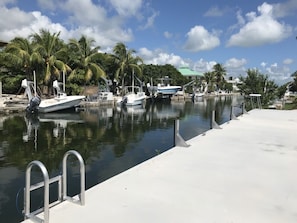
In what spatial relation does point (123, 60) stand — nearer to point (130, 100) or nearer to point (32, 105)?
point (130, 100)

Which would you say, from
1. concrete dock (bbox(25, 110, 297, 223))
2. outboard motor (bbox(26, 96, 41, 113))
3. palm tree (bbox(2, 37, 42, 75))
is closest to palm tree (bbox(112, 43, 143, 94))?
palm tree (bbox(2, 37, 42, 75))

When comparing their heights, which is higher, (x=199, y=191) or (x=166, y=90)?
(x=166, y=90)

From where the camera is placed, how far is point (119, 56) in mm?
39125

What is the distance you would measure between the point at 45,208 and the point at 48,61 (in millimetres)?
26470

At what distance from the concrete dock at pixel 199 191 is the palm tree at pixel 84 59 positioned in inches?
1049

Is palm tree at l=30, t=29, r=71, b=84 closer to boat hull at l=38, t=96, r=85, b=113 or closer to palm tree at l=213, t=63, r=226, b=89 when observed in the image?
boat hull at l=38, t=96, r=85, b=113

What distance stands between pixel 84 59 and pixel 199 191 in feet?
98.3

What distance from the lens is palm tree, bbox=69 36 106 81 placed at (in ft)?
105

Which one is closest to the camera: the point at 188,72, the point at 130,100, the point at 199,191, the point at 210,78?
the point at 199,191

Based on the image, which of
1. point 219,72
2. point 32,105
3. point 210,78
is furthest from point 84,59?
point 219,72

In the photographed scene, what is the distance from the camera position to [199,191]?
4.09 metres

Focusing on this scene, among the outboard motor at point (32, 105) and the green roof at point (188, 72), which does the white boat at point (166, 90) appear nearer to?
the outboard motor at point (32, 105)

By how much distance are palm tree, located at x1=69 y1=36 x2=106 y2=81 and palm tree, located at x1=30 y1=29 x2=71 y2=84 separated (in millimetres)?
3019

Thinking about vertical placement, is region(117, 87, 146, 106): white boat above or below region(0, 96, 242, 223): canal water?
above
